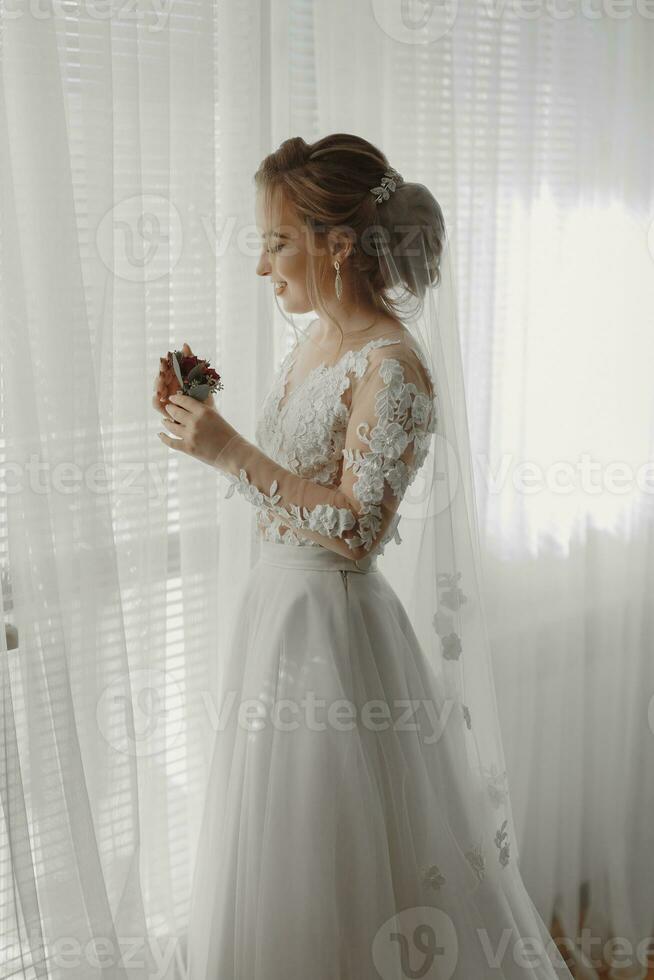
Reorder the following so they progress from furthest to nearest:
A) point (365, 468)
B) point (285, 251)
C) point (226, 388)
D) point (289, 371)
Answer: point (226, 388) < point (289, 371) < point (285, 251) < point (365, 468)

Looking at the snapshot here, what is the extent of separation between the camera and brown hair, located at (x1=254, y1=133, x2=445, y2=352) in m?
1.40

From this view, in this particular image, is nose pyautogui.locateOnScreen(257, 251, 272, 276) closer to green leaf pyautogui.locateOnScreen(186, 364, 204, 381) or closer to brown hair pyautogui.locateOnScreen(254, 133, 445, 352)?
brown hair pyautogui.locateOnScreen(254, 133, 445, 352)

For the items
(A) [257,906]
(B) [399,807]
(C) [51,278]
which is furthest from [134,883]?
(C) [51,278]

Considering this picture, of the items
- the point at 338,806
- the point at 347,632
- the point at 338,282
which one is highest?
the point at 338,282

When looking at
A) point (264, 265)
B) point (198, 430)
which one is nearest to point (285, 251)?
point (264, 265)

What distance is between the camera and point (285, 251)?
1.44 meters

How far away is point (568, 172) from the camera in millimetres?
2104

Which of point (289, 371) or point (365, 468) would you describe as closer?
point (365, 468)

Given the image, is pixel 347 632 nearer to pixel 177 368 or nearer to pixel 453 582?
pixel 453 582

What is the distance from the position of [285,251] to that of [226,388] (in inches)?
13.2

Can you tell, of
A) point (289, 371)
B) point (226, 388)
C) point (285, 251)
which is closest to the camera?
point (285, 251)

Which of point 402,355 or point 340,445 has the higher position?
point 402,355

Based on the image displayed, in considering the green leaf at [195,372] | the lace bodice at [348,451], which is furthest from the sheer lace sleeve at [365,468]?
the green leaf at [195,372]

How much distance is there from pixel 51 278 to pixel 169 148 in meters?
0.31
